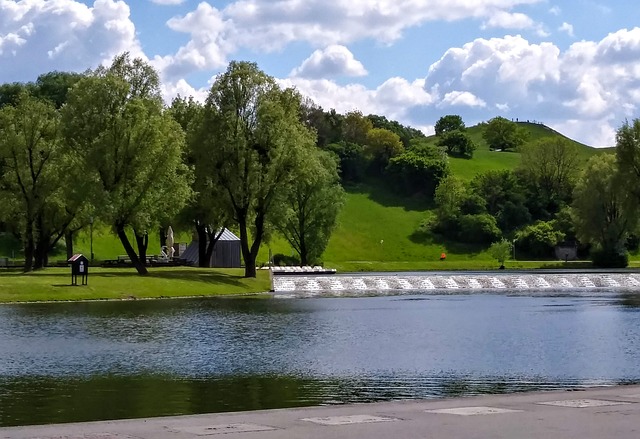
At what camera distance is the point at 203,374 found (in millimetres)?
28031

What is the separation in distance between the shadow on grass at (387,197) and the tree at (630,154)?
209ft

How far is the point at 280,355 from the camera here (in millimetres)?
32812

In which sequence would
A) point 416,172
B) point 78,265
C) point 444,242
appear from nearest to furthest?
1. point 78,265
2. point 444,242
3. point 416,172

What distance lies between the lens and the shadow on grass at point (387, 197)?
582ft

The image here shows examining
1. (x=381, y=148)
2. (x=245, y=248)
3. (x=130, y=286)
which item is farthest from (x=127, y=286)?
(x=381, y=148)

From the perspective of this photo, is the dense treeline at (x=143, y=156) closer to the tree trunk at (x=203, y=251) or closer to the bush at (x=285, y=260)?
the tree trunk at (x=203, y=251)

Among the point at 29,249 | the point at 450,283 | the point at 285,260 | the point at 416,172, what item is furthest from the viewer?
the point at 416,172

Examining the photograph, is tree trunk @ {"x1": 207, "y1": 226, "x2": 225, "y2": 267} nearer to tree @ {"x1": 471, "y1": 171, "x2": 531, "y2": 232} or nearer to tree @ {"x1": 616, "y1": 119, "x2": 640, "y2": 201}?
tree @ {"x1": 616, "y1": 119, "x2": 640, "y2": 201}

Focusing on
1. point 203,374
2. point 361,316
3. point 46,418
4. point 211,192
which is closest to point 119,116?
point 211,192

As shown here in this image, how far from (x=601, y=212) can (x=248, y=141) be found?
6141 cm

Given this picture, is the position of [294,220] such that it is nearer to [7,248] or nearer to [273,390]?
[7,248]

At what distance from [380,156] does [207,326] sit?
148855mm

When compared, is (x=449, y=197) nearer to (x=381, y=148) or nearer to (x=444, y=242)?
(x=444, y=242)

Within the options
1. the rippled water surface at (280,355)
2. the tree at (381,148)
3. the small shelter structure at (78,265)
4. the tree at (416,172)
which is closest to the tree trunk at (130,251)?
the small shelter structure at (78,265)
